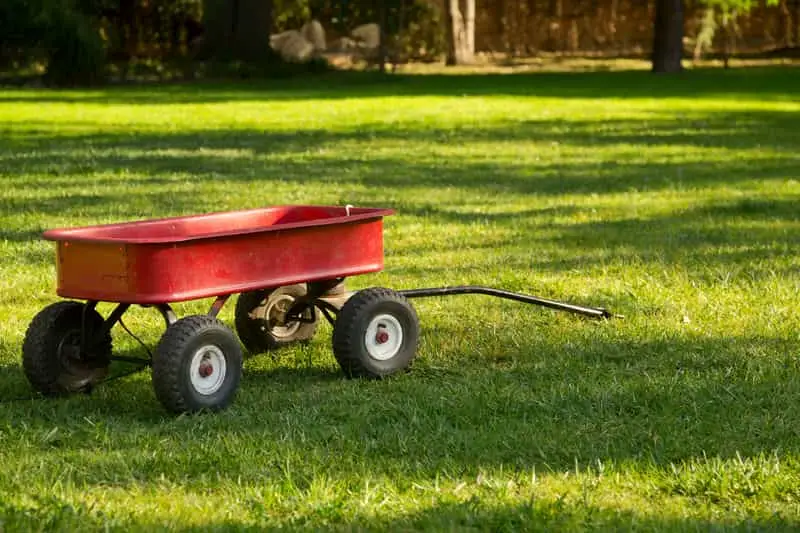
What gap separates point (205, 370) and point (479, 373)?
1.23 meters

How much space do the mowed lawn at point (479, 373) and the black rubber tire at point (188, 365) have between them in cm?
10

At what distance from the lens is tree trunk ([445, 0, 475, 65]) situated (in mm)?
41062

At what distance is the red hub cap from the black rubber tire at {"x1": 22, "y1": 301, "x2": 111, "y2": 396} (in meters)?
0.54

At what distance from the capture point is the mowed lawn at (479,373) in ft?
14.7

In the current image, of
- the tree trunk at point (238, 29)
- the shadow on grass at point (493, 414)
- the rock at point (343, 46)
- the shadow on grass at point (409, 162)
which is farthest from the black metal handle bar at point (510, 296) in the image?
the rock at point (343, 46)

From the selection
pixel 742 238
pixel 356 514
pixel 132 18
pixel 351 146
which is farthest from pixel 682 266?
pixel 132 18

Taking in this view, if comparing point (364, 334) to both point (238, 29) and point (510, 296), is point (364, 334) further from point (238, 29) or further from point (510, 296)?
point (238, 29)

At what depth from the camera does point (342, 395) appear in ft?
19.1

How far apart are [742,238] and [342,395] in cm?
474

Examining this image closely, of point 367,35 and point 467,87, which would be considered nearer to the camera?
point 467,87

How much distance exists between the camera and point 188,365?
5.50 metres

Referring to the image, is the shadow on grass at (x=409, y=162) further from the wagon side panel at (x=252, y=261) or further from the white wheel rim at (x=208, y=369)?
the white wheel rim at (x=208, y=369)

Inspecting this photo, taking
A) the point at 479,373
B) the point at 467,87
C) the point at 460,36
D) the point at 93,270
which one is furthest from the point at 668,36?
the point at 93,270

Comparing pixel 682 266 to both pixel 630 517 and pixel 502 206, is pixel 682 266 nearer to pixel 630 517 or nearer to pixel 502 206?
pixel 502 206
